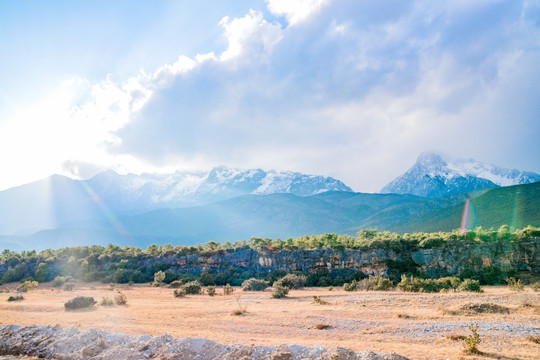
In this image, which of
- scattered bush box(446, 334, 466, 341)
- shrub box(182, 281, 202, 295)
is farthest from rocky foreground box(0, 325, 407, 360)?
shrub box(182, 281, 202, 295)

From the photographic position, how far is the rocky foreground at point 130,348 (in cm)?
993

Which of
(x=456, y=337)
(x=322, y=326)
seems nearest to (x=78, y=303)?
(x=322, y=326)

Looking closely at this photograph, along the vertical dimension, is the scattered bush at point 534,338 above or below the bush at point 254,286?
above

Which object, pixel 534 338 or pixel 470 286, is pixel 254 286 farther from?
pixel 534 338

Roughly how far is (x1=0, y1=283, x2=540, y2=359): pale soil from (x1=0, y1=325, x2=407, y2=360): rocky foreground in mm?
1230

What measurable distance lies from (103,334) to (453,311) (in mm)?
15747

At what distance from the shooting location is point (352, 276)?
3641 centimetres

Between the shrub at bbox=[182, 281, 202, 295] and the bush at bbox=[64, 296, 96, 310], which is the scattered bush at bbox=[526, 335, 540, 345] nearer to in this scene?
the bush at bbox=[64, 296, 96, 310]

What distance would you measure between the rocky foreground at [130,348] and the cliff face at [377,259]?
98.6ft

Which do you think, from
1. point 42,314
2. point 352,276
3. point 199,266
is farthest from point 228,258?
point 42,314

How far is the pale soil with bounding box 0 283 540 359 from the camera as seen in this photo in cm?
1116

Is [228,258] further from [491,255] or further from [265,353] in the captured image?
[265,353]

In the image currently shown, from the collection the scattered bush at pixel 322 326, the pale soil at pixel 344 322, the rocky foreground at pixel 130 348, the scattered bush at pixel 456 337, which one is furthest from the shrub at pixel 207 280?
the scattered bush at pixel 456 337

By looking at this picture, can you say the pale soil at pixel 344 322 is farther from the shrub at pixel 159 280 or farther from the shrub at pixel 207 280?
the shrub at pixel 207 280
